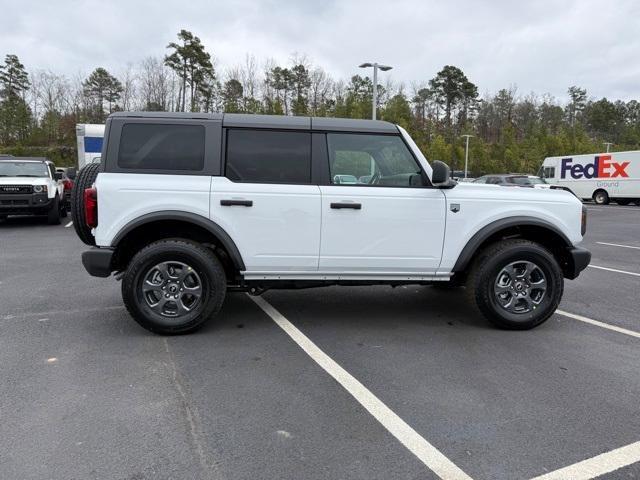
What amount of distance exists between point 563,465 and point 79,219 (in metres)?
4.35

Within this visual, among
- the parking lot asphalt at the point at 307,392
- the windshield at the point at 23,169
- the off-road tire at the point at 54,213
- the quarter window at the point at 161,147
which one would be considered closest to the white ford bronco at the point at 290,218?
the quarter window at the point at 161,147

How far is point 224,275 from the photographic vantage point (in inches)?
176

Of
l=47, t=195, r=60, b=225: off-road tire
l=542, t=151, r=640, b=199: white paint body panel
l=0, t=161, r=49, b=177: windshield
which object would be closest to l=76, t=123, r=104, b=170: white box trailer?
l=0, t=161, r=49, b=177: windshield

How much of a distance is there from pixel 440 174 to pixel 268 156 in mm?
1590

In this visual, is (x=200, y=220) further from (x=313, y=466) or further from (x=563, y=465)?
(x=563, y=465)

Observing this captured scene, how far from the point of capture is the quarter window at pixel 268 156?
446 centimetres

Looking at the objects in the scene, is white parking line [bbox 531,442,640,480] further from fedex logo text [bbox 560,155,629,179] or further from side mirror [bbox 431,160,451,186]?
fedex logo text [bbox 560,155,629,179]

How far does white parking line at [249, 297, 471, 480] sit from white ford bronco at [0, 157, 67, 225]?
36.1 feet

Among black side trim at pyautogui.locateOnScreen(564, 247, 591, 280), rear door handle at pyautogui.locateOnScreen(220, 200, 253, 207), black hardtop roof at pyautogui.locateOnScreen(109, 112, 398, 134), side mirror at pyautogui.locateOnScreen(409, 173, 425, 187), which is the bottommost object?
black side trim at pyautogui.locateOnScreen(564, 247, 591, 280)

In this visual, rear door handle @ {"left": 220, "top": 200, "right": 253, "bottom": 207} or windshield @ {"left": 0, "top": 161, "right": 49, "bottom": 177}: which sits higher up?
windshield @ {"left": 0, "top": 161, "right": 49, "bottom": 177}

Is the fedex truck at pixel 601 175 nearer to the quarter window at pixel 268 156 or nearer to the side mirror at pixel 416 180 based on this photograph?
the side mirror at pixel 416 180

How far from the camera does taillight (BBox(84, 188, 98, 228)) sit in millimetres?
4250

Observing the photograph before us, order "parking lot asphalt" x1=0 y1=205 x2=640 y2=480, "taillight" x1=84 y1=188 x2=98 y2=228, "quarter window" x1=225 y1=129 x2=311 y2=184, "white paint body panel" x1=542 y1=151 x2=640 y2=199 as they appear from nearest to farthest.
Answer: "parking lot asphalt" x1=0 y1=205 x2=640 y2=480, "taillight" x1=84 y1=188 x2=98 y2=228, "quarter window" x1=225 y1=129 x2=311 y2=184, "white paint body panel" x1=542 y1=151 x2=640 y2=199

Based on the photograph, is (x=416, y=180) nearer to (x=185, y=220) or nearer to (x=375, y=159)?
(x=375, y=159)
